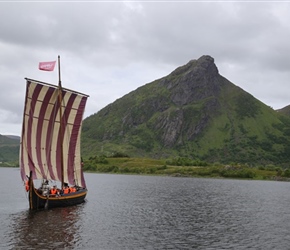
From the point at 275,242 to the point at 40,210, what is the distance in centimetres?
3864

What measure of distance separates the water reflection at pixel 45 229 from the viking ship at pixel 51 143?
360 centimetres

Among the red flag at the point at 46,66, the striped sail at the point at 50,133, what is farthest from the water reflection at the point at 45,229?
the red flag at the point at 46,66

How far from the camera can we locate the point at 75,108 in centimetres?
7625

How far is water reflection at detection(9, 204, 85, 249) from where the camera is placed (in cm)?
4278

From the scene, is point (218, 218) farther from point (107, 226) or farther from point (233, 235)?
point (107, 226)

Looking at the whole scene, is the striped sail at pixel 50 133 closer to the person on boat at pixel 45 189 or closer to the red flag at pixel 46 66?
the person on boat at pixel 45 189

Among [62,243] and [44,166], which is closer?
[62,243]

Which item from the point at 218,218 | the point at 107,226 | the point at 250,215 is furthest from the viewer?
the point at 250,215

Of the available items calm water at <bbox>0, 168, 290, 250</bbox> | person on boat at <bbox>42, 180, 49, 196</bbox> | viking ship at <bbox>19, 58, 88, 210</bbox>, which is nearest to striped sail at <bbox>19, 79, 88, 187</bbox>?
viking ship at <bbox>19, 58, 88, 210</bbox>

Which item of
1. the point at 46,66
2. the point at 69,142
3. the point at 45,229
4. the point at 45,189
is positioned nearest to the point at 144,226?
the point at 45,229

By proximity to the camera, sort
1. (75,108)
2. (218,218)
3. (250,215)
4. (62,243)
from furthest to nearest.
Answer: (75,108) → (250,215) → (218,218) → (62,243)

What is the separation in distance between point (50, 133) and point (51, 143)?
6.24 feet

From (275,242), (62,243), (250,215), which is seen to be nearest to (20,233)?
(62,243)

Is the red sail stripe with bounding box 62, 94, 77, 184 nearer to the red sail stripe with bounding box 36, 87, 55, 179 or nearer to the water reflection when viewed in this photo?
the red sail stripe with bounding box 36, 87, 55, 179
